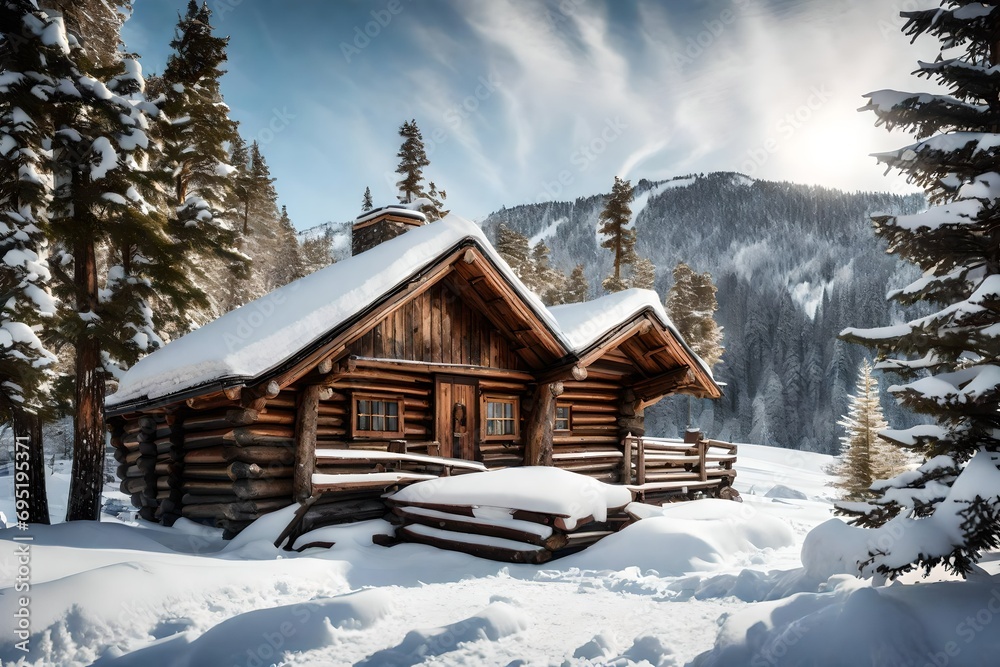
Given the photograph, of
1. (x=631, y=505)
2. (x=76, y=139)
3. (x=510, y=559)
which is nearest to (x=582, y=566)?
(x=510, y=559)

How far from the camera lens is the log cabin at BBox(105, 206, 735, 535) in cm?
980

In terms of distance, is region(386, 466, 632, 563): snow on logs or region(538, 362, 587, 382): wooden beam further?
region(538, 362, 587, 382): wooden beam

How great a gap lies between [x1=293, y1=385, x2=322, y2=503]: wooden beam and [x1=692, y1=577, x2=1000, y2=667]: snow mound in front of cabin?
7.24 meters

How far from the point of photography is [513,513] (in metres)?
9.09

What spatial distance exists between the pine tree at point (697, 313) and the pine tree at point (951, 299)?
33.6 meters

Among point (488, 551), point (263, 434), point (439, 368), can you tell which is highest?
point (439, 368)

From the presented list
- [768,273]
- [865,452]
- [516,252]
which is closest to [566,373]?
[865,452]

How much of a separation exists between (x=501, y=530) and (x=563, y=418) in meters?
5.79

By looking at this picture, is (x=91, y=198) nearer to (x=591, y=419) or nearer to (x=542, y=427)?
(x=542, y=427)

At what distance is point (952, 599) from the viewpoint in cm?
440

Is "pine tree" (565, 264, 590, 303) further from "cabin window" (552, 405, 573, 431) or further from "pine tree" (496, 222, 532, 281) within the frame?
"cabin window" (552, 405, 573, 431)

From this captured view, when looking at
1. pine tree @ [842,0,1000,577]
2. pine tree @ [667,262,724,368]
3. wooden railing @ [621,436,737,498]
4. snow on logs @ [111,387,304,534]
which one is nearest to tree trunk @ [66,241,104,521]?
snow on logs @ [111,387,304,534]

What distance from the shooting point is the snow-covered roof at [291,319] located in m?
9.13

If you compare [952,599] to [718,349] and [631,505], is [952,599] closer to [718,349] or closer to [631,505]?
[631,505]
